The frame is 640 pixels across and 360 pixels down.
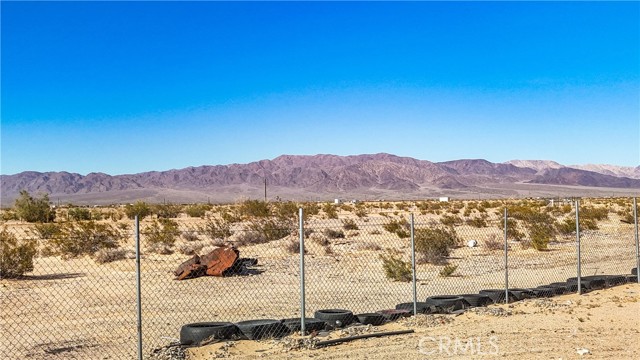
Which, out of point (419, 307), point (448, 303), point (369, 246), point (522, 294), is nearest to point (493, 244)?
point (369, 246)

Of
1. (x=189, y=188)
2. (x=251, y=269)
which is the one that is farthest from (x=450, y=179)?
(x=251, y=269)

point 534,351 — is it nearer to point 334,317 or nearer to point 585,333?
point 585,333

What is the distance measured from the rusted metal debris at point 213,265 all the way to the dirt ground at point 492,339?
897 cm

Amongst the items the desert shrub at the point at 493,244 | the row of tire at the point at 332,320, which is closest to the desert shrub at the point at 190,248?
the desert shrub at the point at 493,244

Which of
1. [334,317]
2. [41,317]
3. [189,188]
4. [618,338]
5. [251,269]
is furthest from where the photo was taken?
[189,188]

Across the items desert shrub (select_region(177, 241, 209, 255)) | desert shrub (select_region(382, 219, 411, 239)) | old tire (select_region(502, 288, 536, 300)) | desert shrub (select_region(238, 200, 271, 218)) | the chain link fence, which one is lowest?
the chain link fence

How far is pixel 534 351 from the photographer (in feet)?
32.2

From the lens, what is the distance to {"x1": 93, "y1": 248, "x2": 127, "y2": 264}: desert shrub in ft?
77.5

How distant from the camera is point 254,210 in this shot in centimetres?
4672

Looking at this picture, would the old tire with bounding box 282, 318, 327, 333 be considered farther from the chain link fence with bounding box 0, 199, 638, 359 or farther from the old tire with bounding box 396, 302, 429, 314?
the old tire with bounding box 396, 302, 429, 314

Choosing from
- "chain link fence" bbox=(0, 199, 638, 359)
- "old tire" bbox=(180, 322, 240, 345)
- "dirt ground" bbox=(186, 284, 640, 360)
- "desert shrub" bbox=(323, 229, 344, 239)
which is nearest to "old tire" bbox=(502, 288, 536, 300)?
"chain link fence" bbox=(0, 199, 638, 359)

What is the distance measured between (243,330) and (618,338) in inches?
255

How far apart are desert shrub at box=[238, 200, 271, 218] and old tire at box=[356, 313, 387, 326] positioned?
108ft

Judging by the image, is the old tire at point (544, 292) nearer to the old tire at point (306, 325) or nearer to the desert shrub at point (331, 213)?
the old tire at point (306, 325)
